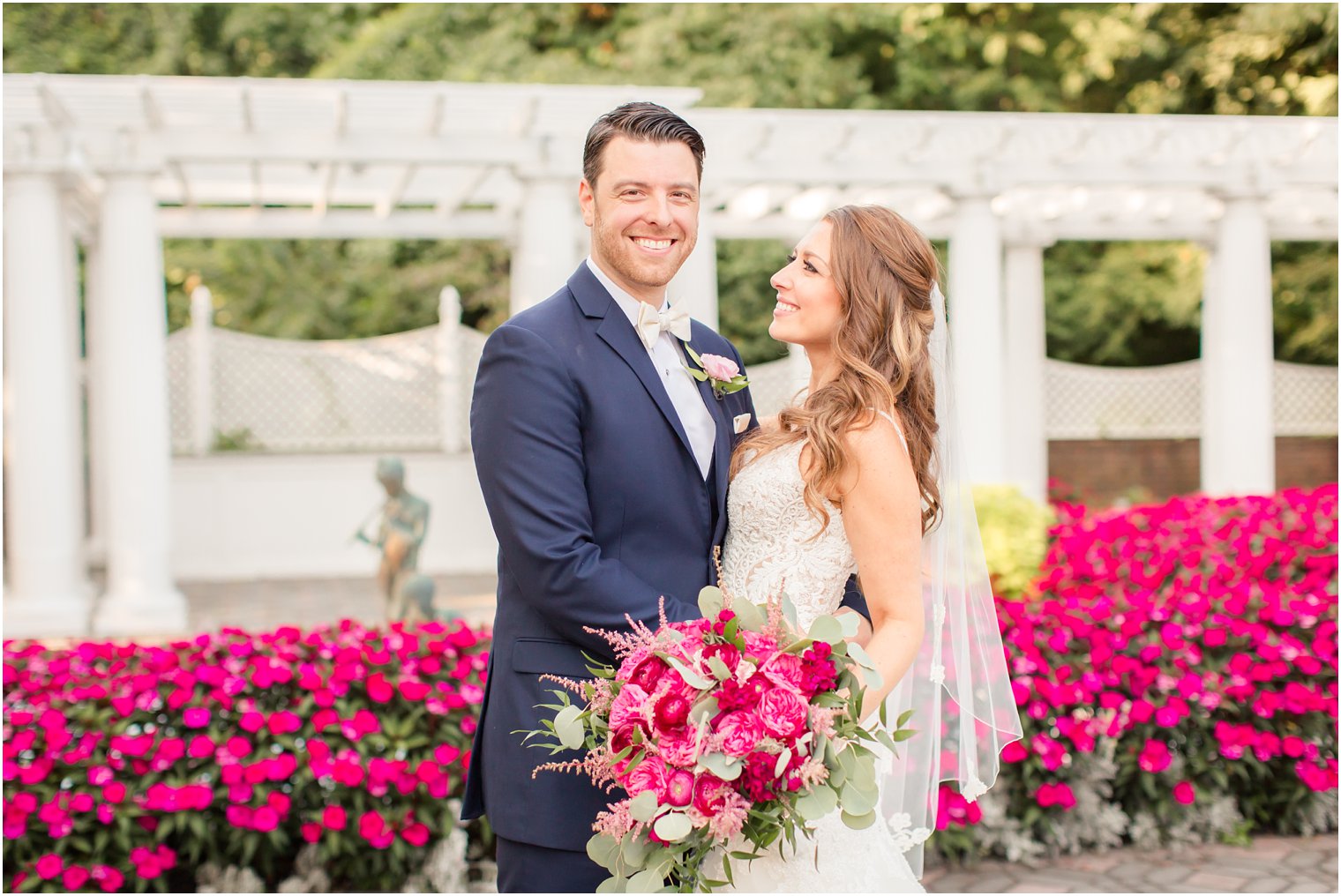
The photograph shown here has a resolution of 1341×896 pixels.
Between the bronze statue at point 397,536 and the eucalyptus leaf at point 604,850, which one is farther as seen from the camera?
the bronze statue at point 397,536

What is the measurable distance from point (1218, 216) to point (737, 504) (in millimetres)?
10895

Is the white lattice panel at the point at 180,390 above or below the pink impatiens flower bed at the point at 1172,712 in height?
above

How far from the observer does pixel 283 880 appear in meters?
4.25

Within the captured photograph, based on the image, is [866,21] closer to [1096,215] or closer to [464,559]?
[1096,215]

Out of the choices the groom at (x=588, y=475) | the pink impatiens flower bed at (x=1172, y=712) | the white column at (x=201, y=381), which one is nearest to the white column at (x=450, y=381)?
the white column at (x=201, y=381)

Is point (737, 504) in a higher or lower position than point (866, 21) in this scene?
lower

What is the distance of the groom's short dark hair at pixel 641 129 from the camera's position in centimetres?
250

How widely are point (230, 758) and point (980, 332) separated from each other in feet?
26.3

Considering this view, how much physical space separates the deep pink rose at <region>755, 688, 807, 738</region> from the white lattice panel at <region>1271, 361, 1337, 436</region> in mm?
16225

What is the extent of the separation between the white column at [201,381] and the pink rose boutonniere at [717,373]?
11321mm

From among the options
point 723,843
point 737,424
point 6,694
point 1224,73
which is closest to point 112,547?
point 6,694

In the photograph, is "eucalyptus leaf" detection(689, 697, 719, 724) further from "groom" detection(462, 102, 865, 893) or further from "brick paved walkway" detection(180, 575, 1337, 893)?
"brick paved walkway" detection(180, 575, 1337, 893)

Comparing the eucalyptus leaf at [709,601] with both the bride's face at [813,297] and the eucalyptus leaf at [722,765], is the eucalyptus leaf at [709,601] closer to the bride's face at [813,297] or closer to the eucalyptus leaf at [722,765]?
the eucalyptus leaf at [722,765]

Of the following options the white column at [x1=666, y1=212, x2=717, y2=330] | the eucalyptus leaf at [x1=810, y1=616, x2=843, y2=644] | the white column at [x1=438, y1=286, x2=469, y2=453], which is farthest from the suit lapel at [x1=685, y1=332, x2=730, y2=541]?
the white column at [x1=438, y1=286, x2=469, y2=453]
